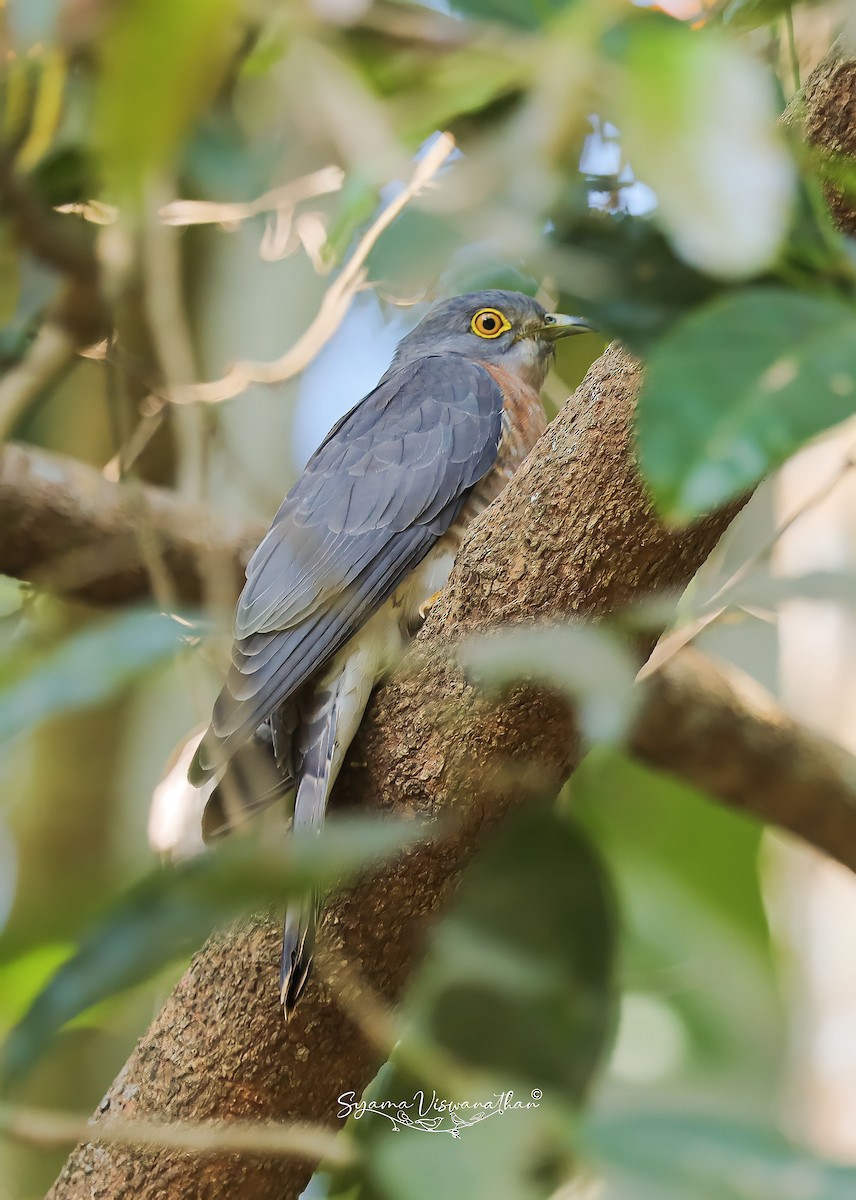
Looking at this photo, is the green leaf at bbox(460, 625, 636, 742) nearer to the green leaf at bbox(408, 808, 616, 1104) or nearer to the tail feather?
the green leaf at bbox(408, 808, 616, 1104)

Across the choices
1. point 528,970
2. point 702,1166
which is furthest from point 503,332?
point 702,1166

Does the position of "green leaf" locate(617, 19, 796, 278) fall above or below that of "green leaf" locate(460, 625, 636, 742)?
above

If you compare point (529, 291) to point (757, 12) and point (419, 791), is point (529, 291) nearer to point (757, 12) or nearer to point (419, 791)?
point (757, 12)

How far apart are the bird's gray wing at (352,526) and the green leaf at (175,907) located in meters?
1.31

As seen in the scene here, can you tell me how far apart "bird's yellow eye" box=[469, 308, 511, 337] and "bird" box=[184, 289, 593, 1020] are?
10.0 inches

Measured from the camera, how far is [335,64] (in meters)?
1.25

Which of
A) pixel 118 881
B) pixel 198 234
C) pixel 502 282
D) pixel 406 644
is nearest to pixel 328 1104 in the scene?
pixel 406 644

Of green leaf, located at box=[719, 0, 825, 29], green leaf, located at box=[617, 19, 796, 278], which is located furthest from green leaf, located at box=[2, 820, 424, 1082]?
green leaf, located at box=[719, 0, 825, 29]

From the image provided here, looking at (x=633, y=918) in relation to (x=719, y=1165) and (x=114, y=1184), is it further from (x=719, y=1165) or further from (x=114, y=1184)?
(x=719, y=1165)

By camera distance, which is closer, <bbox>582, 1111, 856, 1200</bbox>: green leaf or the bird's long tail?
<bbox>582, 1111, 856, 1200</bbox>: green leaf

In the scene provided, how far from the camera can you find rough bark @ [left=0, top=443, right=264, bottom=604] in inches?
136

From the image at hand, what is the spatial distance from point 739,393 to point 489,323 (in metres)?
2.69

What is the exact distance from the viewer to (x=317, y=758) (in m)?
2.15

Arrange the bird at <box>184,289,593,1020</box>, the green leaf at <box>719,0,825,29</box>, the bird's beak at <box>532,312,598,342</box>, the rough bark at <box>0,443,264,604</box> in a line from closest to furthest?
the green leaf at <box>719,0,825,29</box> → the bird at <box>184,289,593,1020</box> → the bird's beak at <box>532,312,598,342</box> → the rough bark at <box>0,443,264,604</box>
